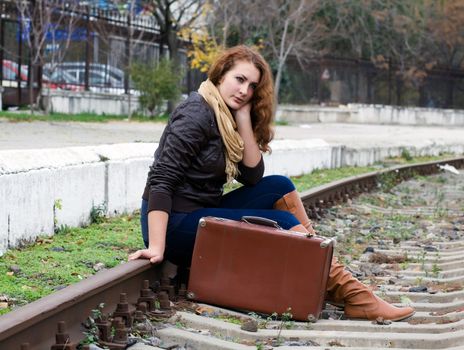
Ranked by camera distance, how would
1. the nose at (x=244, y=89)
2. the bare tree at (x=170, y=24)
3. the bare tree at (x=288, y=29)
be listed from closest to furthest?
the nose at (x=244, y=89) < the bare tree at (x=170, y=24) < the bare tree at (x=288, y=29)

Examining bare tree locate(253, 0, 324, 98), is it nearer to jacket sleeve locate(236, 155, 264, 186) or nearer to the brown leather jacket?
jacket sleeve locate(236, 155, 264, 186)

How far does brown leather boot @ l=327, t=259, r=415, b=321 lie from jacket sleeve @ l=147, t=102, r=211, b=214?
92cm

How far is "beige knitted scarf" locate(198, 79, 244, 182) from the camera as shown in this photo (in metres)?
5.68

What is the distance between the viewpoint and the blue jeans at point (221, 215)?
5590mm

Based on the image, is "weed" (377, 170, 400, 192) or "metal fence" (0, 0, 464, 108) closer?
"weed" (377, 170, 400, 192)

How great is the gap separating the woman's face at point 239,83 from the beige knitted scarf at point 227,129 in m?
0.04

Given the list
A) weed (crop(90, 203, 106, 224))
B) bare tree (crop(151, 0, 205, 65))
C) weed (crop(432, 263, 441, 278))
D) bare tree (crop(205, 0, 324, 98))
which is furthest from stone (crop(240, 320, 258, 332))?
bare tree (crop(205, 0, 324, 98))

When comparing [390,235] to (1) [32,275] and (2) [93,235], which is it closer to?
(2) [93,235]

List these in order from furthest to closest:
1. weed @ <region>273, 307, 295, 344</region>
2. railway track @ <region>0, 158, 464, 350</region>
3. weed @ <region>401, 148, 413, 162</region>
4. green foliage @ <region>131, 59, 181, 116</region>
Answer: green foliage @ <region>131, 59, 181, 116</region>
weed @ <region>401, 148, 413, 162</region>
weed @ <region>273, 307, 295, 344</region>
railway track @ <region>0, 158, 464, 350</region>

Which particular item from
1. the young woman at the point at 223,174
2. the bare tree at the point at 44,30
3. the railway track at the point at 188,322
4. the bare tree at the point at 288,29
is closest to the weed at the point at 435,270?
the railway track at the point at 188,322

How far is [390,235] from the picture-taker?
9305 mm

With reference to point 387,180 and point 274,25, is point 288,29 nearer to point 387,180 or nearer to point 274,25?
point 274,25

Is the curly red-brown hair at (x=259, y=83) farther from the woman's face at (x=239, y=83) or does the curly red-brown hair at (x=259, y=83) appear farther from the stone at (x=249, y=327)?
the stone at (x=249, y=327)

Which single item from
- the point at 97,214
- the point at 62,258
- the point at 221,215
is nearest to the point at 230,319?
the point at 221,215
